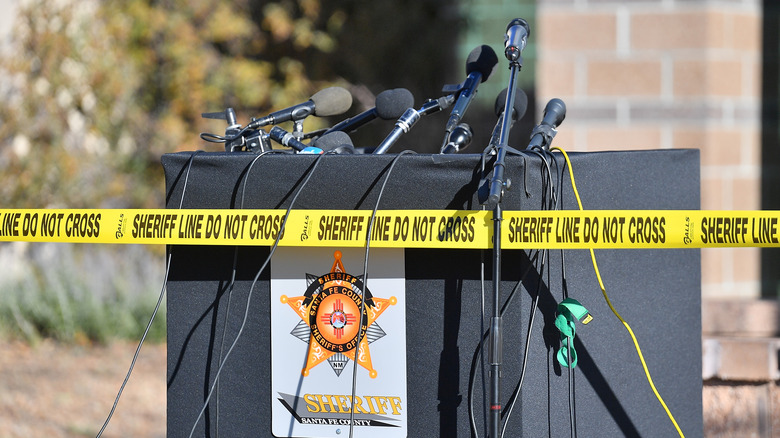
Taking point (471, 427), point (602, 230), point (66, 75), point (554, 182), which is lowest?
point (471, 427)

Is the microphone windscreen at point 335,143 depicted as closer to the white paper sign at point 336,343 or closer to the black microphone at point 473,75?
the black microphone at point 473,75

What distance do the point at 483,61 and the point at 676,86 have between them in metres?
1.98

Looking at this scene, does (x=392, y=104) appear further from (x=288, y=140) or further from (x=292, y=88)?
(x=292, y=88)

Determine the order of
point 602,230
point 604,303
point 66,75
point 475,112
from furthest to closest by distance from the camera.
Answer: point 66,75, point 475,112, point 604,303, point 602,230

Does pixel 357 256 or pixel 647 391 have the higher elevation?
pixel 357 256

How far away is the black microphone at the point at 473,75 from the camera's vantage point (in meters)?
2.55

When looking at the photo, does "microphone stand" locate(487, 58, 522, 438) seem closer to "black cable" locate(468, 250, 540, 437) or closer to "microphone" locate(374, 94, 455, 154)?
"black cable" locate(468, 250, 540, 437)

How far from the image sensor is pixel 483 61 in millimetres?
2604

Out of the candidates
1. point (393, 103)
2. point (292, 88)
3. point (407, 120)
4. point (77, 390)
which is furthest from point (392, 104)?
point (292, 88)

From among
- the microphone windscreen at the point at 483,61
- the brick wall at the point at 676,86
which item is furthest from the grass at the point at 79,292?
the microphone windscreen at the point at 483,61

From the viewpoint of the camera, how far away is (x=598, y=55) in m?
4.34

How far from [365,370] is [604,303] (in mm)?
654

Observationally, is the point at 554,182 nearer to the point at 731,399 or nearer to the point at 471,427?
the point at 471,427

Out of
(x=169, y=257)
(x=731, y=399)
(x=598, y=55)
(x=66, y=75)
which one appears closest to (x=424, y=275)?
(x=169, y=257)
